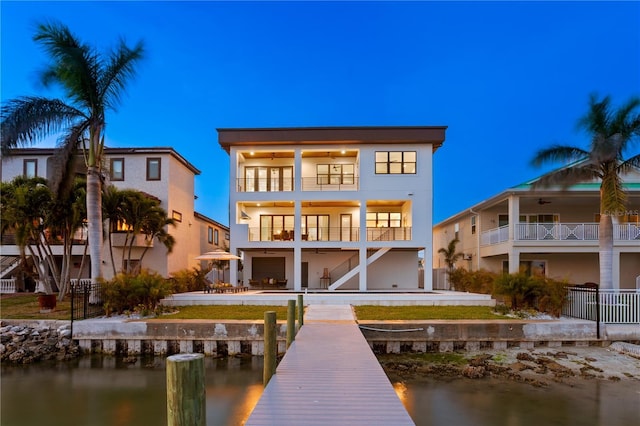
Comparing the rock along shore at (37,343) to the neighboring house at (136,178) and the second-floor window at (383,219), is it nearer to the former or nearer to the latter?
the neighboring house at (136,178)

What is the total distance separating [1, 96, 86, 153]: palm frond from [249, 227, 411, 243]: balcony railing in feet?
40.0

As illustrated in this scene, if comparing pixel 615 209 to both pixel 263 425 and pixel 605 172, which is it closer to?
pixel 605 172

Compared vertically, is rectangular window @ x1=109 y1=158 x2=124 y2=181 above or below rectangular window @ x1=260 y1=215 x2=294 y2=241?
above

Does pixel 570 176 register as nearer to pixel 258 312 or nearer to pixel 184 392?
pixel 258 312

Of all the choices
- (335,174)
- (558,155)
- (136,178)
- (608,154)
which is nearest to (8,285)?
(136,178)

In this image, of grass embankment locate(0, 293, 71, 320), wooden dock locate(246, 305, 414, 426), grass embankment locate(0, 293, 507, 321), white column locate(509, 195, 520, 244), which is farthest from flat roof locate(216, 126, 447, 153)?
wooden dock locate(246, 305, 414, 426)

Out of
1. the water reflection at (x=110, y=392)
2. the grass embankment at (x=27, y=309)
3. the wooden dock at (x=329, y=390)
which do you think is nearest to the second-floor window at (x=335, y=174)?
the water reflection at (x=110, y=392)

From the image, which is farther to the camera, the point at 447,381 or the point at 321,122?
the point at 321,122

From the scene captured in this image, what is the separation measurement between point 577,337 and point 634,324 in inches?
92.9

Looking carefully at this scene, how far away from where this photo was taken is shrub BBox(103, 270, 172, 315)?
1488 centimetres

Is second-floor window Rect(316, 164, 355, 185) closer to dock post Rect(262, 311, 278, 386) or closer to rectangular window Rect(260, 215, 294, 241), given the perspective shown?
rectangular window Rect(260, 215, 294, 241)

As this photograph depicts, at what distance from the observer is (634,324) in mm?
13727

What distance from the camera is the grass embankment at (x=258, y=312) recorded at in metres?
14.5

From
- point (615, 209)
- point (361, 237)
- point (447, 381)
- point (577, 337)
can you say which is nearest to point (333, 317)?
point (447, 381)
